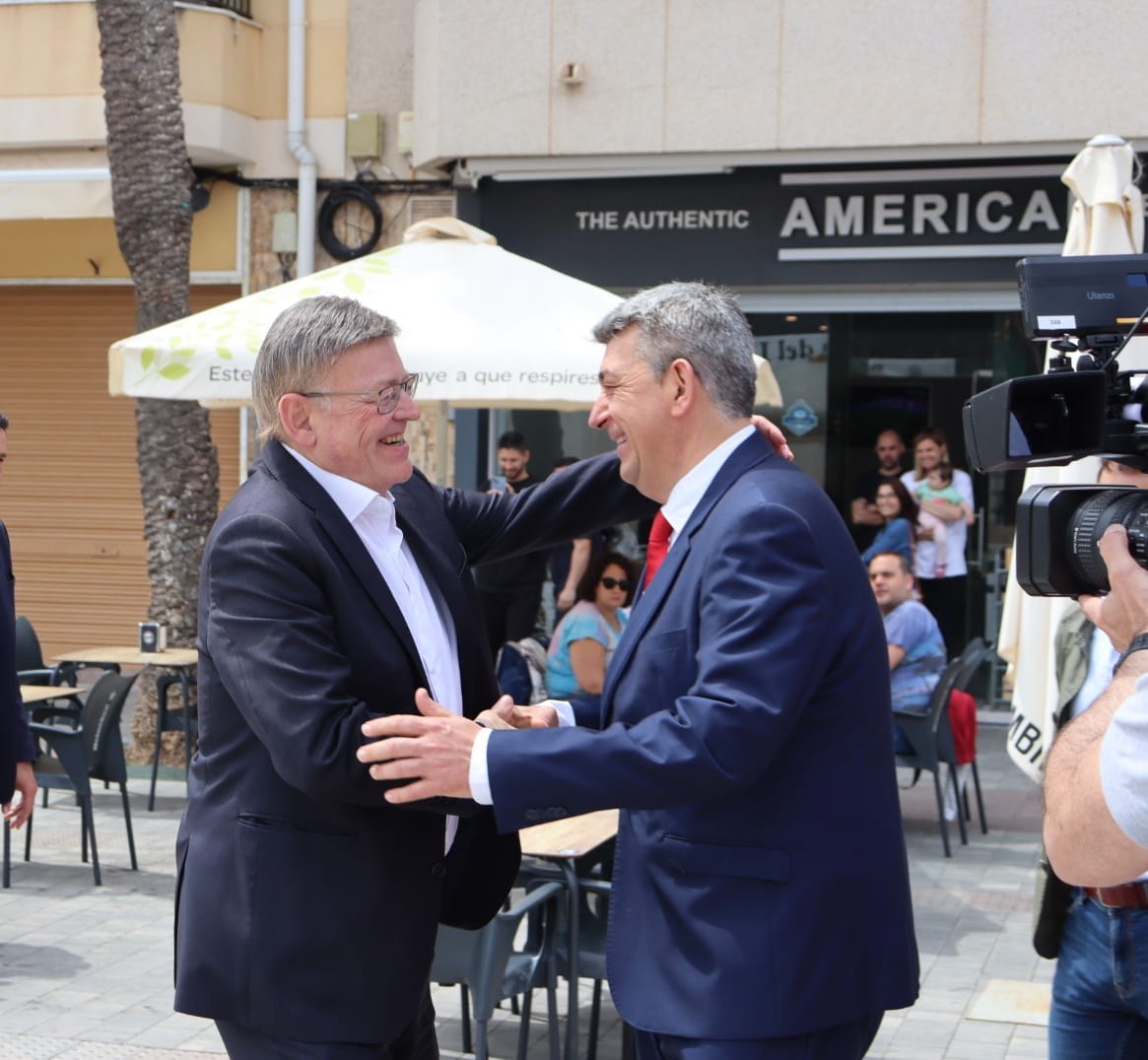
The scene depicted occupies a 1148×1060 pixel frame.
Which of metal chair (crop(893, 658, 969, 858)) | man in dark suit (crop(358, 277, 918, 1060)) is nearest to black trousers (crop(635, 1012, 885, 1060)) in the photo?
man in dark suit (crop(358, 277, 918, 1060))

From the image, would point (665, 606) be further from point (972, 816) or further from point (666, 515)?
point (972, 816)

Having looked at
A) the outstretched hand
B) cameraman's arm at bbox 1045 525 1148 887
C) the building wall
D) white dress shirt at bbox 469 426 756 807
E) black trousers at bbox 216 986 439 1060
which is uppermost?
the building wall

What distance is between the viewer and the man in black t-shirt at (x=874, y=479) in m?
12.4

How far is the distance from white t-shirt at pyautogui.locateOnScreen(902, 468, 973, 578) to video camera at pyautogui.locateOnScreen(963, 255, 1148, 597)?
9.75 meters

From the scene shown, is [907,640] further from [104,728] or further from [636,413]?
[636,413]

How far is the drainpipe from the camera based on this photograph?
13914 millimetres

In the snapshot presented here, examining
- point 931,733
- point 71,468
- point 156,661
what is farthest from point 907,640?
point 71,468

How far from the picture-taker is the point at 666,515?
3055 mm

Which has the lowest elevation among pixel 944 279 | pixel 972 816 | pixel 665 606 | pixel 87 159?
pixel 972 816

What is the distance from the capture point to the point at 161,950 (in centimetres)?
672

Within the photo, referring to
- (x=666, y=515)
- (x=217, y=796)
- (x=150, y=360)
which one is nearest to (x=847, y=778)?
(x=666, y=515)

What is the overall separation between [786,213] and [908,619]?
503cm

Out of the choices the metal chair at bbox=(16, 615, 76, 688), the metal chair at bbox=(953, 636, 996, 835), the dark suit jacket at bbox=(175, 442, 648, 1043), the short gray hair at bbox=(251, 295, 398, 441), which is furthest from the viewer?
the metal chair at bbox=(16, 615, 76, 688)

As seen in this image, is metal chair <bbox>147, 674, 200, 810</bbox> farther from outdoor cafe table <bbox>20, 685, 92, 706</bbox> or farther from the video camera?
the video camera
